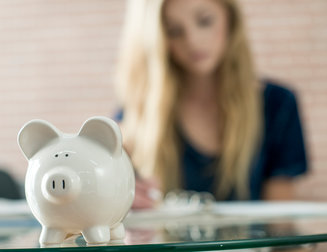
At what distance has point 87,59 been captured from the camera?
2.94 metres

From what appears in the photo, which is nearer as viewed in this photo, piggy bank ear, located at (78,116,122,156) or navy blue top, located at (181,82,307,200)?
piggy bank ear, located at (78,116,122,156)

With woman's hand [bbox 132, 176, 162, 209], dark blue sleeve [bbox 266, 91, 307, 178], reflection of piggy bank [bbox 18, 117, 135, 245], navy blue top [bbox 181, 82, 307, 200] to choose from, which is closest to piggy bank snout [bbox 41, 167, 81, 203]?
reflection of piggy bank [bbox 18, 117, 135, 245]

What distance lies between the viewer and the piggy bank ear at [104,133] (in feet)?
1.62

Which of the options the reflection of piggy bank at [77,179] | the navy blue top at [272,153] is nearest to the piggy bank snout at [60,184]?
the reflection of piggy bank at [77,179]

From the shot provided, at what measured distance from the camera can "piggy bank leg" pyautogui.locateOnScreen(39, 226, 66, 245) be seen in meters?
0.49

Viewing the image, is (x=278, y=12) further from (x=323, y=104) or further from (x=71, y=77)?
(x=71, y=77)

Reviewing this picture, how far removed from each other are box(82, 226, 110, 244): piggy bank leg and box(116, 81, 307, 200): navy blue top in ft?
4.38

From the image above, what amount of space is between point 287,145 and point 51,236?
1508mm

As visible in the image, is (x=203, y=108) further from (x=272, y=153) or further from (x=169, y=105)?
(x=272, y=153)

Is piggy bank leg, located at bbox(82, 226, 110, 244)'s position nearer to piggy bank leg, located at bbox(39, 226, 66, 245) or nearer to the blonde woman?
piggy bank leg, located at bbox(39, 226, 66, 245)

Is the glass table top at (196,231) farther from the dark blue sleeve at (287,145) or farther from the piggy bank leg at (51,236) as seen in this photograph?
the dark blue sleeve at (287,145)

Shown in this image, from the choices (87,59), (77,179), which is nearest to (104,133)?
(77,179)

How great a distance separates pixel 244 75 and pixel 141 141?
0.42 meters

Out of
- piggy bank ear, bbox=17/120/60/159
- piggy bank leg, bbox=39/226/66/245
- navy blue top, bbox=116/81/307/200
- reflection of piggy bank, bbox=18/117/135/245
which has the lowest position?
navy blue top, bbox=116/81/307/200
